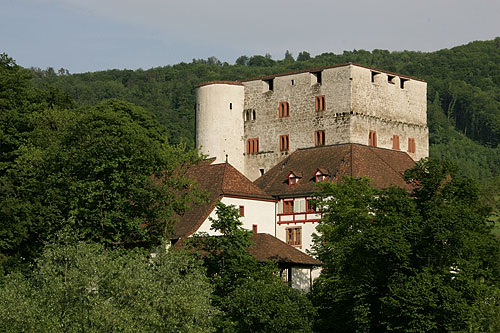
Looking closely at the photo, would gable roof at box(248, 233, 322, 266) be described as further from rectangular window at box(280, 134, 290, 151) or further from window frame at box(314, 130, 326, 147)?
rectangular window at box(280, 134, 290, 151)

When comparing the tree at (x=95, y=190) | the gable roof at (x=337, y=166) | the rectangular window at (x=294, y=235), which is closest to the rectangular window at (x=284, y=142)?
the gable roof at (x=337, y=166)

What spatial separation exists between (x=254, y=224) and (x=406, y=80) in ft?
88.6

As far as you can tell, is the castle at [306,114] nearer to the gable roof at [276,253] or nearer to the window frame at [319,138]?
the window frame at [319,138]

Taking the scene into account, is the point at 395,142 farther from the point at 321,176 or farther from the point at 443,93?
the point at 443,93

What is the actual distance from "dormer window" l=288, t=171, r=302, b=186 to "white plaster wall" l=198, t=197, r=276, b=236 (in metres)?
4.49

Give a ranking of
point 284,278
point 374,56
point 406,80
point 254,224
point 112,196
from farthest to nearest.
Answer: point 374,56, point 406,80, point 254,224, point 284,278, point 112,196

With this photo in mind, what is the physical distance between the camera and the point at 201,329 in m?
41.2

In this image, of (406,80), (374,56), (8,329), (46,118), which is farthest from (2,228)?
(374,56)

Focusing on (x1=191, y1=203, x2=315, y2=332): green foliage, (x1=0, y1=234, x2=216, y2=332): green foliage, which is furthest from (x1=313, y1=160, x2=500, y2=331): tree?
(x1=0, y1=234, x2=216, y2=332): green foliage

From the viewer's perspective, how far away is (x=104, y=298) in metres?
40.9

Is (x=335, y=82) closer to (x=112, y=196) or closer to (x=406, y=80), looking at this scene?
(x=406, y=80)

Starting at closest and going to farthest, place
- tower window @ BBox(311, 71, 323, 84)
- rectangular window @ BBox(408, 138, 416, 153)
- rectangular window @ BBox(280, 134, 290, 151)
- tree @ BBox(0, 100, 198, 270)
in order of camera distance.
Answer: tree @ BBox(0, 100, 198, 270), tower window @ BBox(311, 71, 323, 84), rectangular window @ BBox(280, 134, 290, 151), rectangular window @ BBox(408, 138, 416, 153)

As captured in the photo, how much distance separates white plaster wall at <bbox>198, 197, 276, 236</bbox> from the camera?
202 feet

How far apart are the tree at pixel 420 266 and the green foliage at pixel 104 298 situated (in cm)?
704
